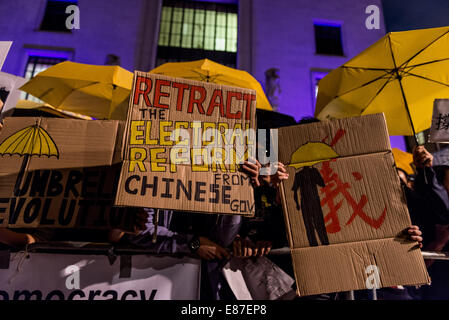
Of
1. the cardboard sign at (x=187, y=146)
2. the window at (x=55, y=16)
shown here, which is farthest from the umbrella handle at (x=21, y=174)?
the window at (x=55, y=16)

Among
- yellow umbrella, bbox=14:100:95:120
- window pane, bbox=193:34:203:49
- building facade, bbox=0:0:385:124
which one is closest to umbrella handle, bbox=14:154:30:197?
yellow umbrella, bbox=14:100:95:120

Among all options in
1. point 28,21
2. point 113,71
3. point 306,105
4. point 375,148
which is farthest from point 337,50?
point 28,21

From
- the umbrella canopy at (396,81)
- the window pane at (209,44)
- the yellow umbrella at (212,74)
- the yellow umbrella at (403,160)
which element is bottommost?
the yellow umbrella at (403,160)

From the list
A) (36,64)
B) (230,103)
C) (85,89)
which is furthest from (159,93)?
(36,64)

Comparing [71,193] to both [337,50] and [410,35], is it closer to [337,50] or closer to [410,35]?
[410,35]

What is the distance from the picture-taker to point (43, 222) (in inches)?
84.4

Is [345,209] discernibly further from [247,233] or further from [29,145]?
[29,145]

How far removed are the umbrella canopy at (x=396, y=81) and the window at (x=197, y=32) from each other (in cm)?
768

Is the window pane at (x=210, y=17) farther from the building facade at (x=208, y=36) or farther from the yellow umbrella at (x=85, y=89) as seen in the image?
the yellow umbrella at (x=85, y=89)

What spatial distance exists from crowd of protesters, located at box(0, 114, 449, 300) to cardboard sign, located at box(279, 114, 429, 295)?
16 centimetres

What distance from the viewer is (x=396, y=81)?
365 cm

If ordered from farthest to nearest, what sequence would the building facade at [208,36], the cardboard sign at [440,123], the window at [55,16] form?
the window at [55,16], the building facade at [208,36], the cardboard sign at [440,123]

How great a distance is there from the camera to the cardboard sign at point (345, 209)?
2082 millimetres

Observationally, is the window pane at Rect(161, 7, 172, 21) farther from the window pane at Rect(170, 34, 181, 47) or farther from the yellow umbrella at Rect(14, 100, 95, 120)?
the yellow umbrella at Rect(14, 100, 95, 120)
